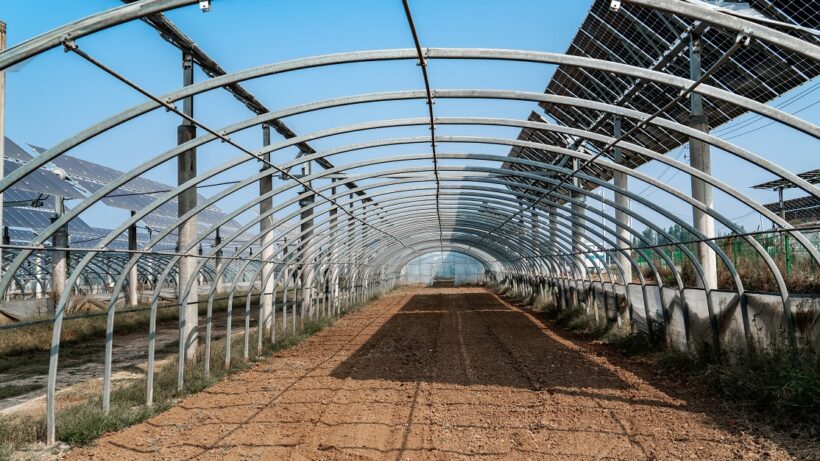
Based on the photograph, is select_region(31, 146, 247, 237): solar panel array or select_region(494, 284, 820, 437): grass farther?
select_region(31, 146, 247, 237): solar panel array

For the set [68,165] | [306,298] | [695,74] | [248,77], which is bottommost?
[306,298]

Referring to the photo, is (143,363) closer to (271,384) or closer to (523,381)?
(271,384)

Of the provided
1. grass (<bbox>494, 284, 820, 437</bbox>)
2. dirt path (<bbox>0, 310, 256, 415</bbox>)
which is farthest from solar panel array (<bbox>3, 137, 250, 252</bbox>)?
grass (<bbox>494, 284, 820, 437</bbox>)

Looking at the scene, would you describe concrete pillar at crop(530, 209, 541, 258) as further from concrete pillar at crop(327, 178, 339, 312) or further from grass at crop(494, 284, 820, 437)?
grass at crop(494, 284, 820, 437)

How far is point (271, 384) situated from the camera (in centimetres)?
1061

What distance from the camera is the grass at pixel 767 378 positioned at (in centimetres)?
723

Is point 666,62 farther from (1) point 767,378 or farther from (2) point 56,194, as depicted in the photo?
(2) point 56,194

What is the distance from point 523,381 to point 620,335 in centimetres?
512

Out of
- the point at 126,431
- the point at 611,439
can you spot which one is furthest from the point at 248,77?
the point at 611,439

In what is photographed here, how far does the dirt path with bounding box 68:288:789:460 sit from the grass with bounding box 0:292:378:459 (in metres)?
0.22

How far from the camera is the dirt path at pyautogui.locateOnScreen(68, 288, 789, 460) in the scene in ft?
21.6

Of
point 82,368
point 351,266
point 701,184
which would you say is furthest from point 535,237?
point 82,368

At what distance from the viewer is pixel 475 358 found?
42.6 ft

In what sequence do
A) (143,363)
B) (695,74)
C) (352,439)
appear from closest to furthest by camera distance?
1. (352,439)
2. (695,74)
3. (143,363)
